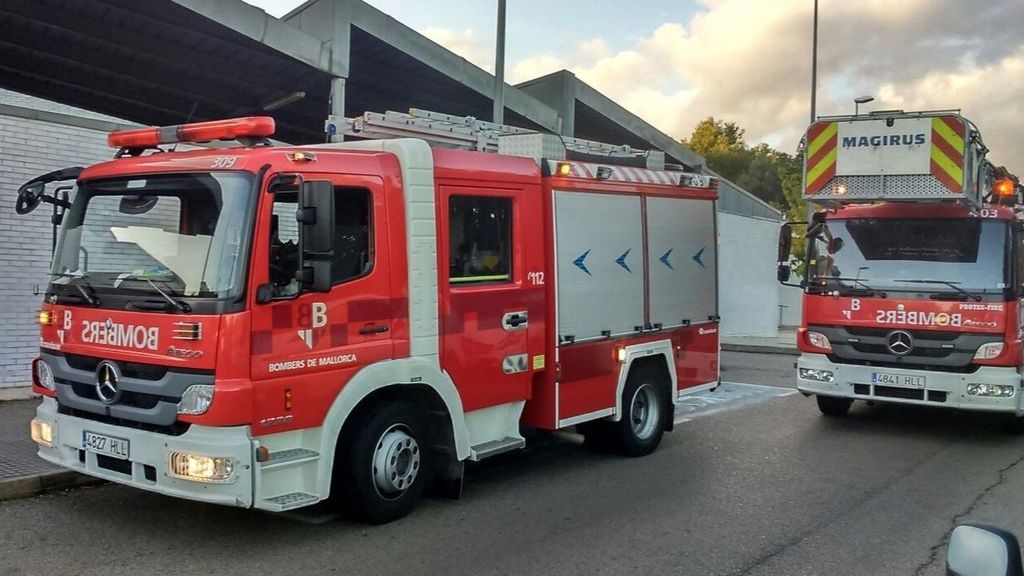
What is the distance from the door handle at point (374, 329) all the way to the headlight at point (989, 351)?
627 centimetres

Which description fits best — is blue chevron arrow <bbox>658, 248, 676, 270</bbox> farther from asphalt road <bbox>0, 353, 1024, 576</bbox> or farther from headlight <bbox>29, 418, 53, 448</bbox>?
headlight <bbox>29, 418, 53, 448</bbox>

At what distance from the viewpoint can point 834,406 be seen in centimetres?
1010

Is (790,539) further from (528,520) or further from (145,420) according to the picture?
(145,420)

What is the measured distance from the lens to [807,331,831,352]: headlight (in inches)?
361

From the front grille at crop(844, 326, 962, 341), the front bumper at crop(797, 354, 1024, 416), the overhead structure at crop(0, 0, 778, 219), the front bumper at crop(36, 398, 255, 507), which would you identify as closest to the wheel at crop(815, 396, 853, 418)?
the front bumper at crop(797, 354, 1024, 416)

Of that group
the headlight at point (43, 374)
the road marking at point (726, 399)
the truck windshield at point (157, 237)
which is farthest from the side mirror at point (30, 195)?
the road marking at point (726, 399)

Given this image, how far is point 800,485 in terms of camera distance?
689cm

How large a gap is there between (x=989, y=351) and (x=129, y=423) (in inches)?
310

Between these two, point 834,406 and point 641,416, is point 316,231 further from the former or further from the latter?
point 834,406

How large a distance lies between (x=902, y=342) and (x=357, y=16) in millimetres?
8576

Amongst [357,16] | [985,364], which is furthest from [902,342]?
[357,16]

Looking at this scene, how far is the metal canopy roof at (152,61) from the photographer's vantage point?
11.5m

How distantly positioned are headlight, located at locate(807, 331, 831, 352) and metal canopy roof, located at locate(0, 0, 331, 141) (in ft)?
24.8

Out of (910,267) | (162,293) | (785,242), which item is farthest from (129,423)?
(910,267)
